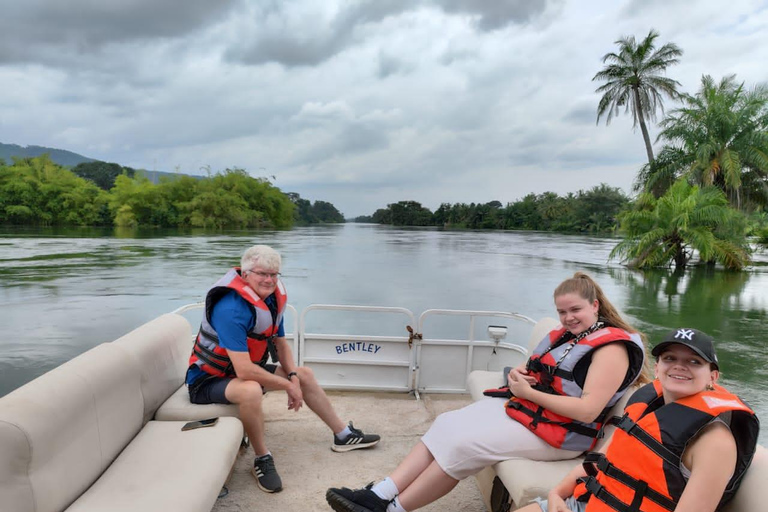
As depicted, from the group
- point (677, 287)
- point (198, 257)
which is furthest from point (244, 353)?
point (198, 257)

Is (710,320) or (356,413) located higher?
(356,413)

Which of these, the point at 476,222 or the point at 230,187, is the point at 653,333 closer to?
the point at 230,187

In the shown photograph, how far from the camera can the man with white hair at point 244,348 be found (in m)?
2.45

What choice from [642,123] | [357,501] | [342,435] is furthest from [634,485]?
[642,123]

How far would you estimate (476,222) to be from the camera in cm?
10600

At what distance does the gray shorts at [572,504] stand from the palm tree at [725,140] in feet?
82.0

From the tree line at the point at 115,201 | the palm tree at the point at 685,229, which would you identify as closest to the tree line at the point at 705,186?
the palm tree at the point at 685,229

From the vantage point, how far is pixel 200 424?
92.7 inches

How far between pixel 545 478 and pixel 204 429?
1.54m

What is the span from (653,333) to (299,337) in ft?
33.9

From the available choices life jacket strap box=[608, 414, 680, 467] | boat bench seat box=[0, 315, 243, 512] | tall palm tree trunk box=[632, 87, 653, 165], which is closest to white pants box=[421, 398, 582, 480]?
life jacket strap box=[608, 414, 680, 467]

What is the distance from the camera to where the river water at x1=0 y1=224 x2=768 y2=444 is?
9852 millimetres

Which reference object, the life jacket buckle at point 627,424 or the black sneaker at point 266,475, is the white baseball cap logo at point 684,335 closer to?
the life jacket buckle at point 627,424

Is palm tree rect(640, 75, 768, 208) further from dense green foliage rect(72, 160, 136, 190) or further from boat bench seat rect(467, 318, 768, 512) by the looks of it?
dense green foliage rect(72, 160, 136, 190)
